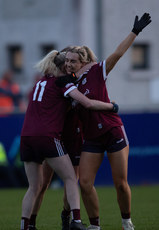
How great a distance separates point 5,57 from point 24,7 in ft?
7.35

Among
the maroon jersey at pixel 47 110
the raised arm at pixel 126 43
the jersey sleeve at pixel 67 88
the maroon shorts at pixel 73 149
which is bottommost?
the maroon shorts at pixel 73 149

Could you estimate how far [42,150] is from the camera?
24.7 feet

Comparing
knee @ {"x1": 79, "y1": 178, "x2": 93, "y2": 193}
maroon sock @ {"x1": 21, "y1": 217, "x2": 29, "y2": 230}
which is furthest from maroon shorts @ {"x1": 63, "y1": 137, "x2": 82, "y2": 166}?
maroon sock @ {"x1": 21, "y1": 217, "x2": 29, "y2": 230}

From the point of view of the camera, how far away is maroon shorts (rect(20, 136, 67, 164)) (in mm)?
7516

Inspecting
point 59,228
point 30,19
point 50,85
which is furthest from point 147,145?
point 30,19

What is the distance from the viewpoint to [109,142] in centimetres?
795

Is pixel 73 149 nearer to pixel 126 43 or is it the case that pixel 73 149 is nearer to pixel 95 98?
pixel 95 98

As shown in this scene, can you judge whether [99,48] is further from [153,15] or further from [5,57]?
[5,57]

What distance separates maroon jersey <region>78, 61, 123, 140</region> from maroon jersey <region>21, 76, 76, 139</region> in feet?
1.10

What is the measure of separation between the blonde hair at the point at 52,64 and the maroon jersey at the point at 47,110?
0.35 ft

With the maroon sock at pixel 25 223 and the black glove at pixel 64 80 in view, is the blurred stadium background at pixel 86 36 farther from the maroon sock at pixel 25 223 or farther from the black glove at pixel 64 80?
the maroon sock at pixel 25 223

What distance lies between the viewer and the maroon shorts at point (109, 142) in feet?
26.0

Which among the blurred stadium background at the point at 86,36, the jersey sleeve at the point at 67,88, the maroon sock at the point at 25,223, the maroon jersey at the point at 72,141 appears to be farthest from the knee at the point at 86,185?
the blurred stadium background at the point at 86,36

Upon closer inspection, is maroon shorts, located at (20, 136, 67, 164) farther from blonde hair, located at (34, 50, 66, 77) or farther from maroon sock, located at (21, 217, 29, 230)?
blonde hair, located at (34, 50, 66, 77)
